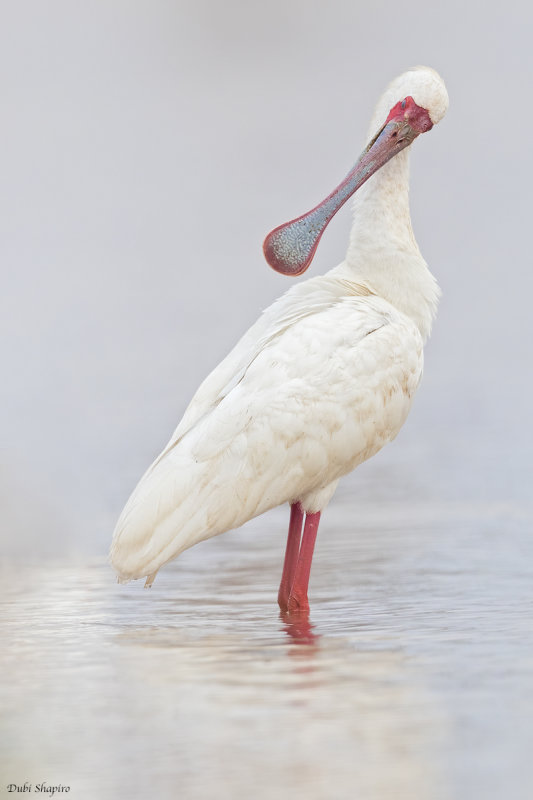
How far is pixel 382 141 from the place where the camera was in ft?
25.6

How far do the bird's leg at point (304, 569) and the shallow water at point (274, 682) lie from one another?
0.13 m

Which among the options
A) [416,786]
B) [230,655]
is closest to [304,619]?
[230,655]

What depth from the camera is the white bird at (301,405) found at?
22.0ft

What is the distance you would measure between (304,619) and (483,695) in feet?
6.05

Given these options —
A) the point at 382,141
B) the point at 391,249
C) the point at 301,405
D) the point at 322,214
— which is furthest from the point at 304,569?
the point at 382,141

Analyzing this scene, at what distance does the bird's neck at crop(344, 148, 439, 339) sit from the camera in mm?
7715

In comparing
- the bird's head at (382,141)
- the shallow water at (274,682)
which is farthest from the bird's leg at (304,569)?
the bird's head at (382,141)

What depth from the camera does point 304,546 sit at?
727 cm

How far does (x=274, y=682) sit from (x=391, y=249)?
3006 millimetres

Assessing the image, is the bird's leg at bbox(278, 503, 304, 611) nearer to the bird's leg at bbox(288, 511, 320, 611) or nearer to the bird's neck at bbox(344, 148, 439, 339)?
the bird's leg at bbox(288, 511, 320, 611)

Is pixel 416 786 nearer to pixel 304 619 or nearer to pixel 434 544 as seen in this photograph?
pixel 304 619

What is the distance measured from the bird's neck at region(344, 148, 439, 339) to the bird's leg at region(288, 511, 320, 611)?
1249mm
